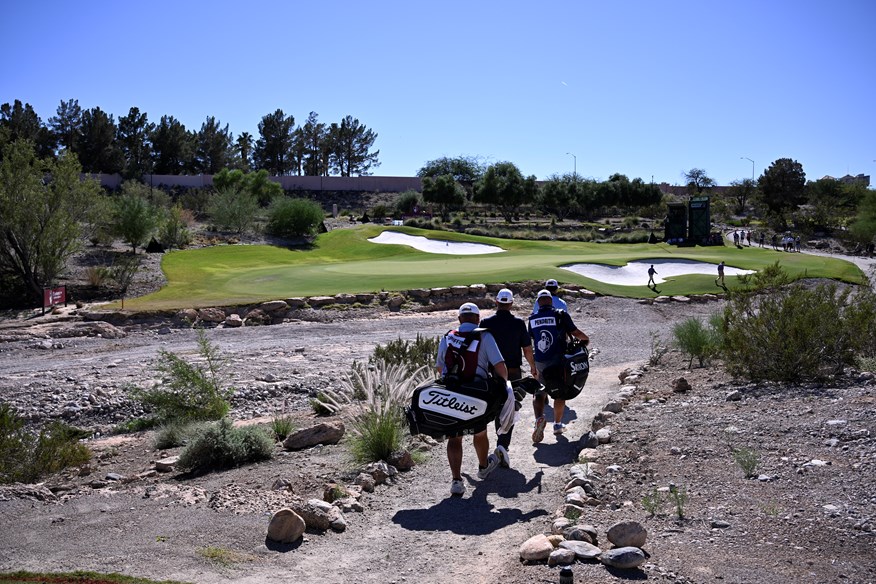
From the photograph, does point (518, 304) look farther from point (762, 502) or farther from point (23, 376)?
point (762, 502)

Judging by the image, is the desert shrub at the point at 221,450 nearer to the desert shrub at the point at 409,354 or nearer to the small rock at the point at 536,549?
the desert shrub at the point at 409,354

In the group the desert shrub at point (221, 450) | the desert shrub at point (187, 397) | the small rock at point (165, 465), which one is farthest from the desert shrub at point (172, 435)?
the desert shrub at point (221, 450)

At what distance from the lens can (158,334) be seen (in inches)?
995

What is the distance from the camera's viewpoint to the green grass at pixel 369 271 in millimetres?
31484

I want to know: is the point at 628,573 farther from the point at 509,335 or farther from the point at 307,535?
the point at 509,335

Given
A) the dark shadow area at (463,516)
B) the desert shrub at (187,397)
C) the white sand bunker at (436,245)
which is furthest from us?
the white sand bunker at (436,245)

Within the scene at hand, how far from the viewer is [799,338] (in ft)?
38.4

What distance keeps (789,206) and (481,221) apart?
40.0 meters

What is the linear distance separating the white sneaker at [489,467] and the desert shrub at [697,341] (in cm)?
748

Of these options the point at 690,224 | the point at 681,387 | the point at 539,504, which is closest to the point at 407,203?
the point at 690,224

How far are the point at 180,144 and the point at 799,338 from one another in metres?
103

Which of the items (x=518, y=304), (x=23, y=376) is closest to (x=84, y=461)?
(x=23, y=376)

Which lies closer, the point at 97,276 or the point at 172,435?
the point at 172,435

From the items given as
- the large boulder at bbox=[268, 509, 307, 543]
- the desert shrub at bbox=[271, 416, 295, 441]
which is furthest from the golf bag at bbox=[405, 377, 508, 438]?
the desert shrub at bbox=[271, 416, 295, 441]
